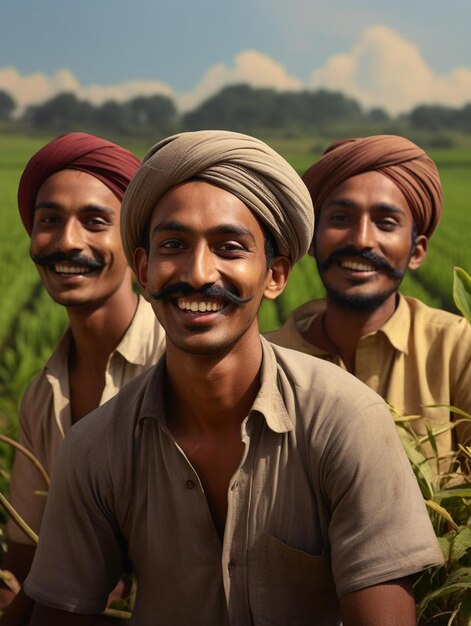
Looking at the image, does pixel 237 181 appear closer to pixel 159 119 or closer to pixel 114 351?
pixel 114 351

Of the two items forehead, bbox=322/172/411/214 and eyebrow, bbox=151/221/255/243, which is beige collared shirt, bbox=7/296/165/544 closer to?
forehead, bbox=322/172/411/214

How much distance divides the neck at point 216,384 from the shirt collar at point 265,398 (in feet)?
0.08

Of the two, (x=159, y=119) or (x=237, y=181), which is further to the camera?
(x=159, y=119)

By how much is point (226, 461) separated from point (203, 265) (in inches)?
14.4

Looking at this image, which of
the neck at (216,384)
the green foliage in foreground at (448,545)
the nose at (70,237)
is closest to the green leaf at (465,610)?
the green foliage in foreground at (448,545)

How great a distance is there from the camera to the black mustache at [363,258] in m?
2.68

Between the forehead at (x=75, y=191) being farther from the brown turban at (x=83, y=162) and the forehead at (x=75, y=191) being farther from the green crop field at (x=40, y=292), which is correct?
the green crop field at (x=40, y=292)

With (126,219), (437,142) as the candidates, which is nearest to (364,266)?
(126,219)

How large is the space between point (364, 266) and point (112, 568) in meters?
1.21

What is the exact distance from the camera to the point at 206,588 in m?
1.75

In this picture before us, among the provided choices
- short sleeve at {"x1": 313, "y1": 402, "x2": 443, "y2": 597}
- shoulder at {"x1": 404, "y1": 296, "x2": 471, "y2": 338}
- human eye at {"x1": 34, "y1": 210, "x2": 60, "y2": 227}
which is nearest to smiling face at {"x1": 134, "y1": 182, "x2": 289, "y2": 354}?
short sleeve at {"x1": 313, "y1": 402, "x2": 443, "y2": 597}

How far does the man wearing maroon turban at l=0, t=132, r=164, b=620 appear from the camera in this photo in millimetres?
2621

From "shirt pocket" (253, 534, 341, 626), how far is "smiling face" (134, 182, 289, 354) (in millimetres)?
368

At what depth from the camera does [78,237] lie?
2.60 metres
